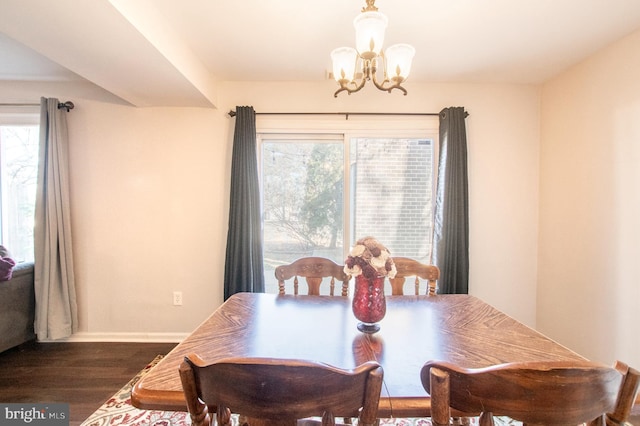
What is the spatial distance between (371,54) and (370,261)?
889mm

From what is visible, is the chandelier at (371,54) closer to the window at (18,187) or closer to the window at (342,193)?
the window at (342,193)

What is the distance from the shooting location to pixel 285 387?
2.00 feet

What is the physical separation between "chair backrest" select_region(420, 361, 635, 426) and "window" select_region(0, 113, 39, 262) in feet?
11.8

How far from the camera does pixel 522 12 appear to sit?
5.39 ft

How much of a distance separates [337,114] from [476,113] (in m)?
1.24

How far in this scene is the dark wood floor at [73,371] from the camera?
1.84 m

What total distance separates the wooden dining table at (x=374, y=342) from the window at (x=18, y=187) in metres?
2.55

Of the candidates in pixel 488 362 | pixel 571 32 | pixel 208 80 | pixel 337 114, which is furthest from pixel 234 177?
pixel 571 32

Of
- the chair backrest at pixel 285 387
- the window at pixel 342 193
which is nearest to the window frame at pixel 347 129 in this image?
the window at pixel 342 193

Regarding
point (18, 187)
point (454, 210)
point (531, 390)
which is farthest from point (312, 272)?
point (18, 187)

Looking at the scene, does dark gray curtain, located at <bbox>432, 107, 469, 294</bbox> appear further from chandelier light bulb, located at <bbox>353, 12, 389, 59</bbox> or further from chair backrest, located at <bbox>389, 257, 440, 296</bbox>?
chandelier light bulb, located at <bbox>353, 12, 389, 59</bbox>

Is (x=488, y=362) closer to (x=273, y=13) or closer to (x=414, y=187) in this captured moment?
(x=414, y=187)

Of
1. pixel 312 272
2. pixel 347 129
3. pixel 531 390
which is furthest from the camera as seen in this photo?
pixel 347 129

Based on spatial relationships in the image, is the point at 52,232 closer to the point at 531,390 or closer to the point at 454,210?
the point at 531,390
